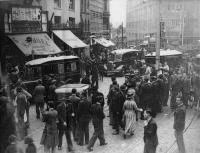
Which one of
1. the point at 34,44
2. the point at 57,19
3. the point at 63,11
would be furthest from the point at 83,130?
the point at 63,11

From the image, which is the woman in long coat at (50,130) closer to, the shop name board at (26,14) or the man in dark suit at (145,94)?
the man in dark suit at (145,94)

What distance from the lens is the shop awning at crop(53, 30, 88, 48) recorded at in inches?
923

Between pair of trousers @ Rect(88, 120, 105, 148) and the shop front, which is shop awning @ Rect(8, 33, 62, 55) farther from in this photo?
pair of trousers @ Rect(88, 120, 105, 148)

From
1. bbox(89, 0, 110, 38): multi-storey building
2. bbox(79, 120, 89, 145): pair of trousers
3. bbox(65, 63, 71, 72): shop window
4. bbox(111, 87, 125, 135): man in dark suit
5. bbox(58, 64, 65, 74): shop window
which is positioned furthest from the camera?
bbox(89, 0, 110, 38): multi-storey building

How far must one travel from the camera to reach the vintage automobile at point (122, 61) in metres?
23.7

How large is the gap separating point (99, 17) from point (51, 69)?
2100 centimetres

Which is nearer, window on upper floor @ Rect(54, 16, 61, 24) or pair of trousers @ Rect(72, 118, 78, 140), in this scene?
pair of trousers @ Rect(72, 118, 78, 140)

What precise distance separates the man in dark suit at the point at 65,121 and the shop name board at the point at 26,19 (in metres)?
11.3

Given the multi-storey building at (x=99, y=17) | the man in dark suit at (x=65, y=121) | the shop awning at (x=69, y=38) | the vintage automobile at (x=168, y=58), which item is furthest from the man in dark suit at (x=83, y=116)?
the multi-storey building at (x=99, y=17)

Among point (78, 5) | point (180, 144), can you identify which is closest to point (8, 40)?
point (78, 5)

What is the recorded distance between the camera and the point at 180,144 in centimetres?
858

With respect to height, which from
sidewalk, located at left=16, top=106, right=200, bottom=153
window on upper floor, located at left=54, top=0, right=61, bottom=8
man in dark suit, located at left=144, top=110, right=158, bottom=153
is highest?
window on upper floor, located at left=54, top=0, right=61, bottom=8

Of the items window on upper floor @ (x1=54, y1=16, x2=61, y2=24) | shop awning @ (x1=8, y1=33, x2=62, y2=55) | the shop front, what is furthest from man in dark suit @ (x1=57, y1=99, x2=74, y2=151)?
window on upper floor @ (x1=54, y1=16, x2=61, y2=24)

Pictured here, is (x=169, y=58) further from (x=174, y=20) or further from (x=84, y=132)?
(x=174, y=20)
